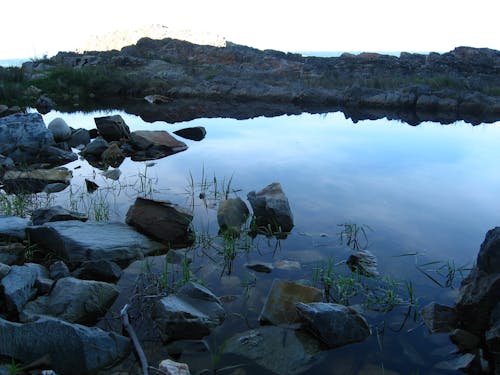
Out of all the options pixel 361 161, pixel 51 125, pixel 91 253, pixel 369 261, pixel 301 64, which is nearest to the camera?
pixel 91 253

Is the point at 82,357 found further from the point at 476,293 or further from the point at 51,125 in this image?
the point at 51,125

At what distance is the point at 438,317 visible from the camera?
372cm

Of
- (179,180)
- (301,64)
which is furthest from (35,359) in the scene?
(301,64)

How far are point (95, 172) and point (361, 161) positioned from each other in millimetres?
5528

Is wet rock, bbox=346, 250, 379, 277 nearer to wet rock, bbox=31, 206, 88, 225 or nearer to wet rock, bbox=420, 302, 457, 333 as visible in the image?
wet rock, bbox=420, 302, 457, 333

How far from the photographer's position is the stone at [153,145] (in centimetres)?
985

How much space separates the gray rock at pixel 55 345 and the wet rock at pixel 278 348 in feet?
3.12

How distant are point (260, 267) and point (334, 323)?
138cm

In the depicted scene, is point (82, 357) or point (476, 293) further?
point (476, 293)

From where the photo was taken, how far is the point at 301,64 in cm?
2798

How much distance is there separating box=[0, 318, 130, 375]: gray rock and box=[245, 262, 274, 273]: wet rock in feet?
6.50

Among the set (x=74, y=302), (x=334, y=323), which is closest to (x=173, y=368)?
(x=74, y=302)

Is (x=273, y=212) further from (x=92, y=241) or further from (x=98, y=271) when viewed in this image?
(x=98, y=271)

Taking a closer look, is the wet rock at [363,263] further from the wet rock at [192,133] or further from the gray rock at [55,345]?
the wet rock at [192,133]
